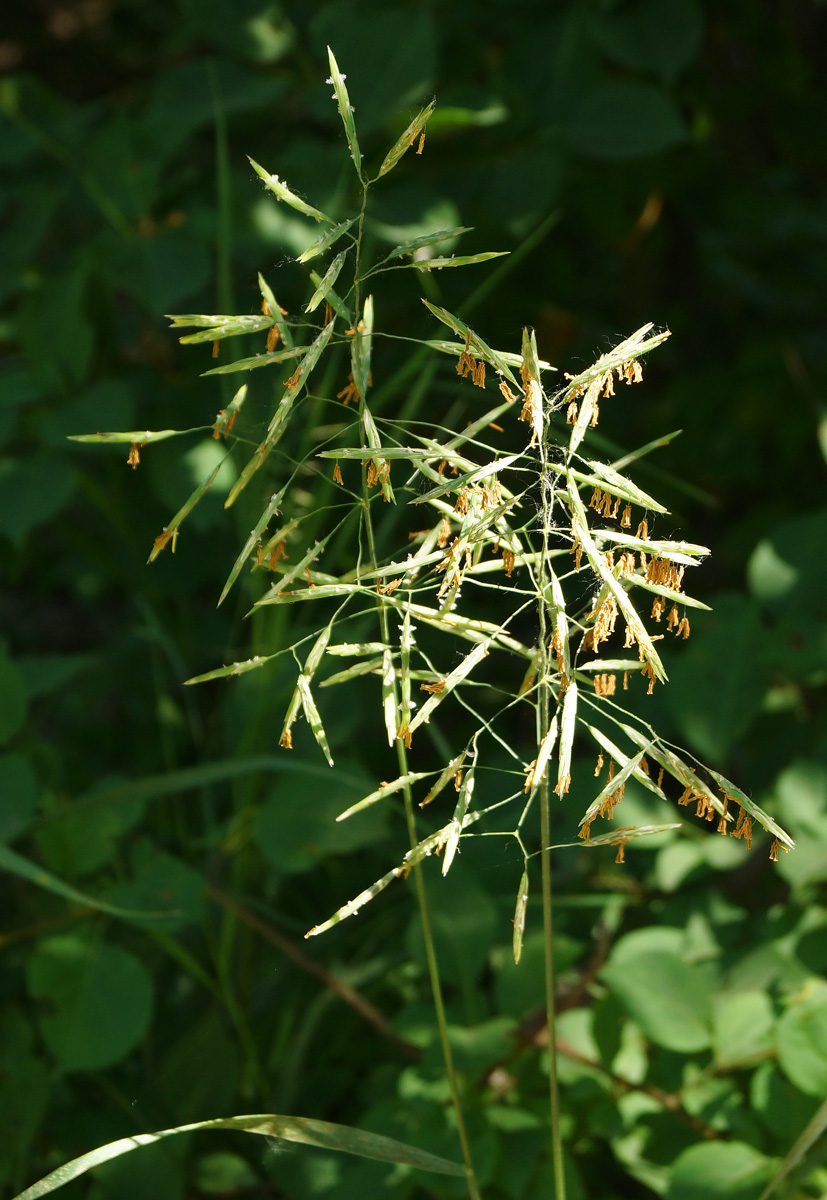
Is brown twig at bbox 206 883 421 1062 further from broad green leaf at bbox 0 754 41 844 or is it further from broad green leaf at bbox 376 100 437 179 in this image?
broad green leaf at bbox 376 100 437 179

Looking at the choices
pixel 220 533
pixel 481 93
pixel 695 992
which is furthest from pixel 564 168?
pixel 695 992

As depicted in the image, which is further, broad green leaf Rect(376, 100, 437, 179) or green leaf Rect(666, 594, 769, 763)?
green leaf Rect(666, 594, 769, 763)

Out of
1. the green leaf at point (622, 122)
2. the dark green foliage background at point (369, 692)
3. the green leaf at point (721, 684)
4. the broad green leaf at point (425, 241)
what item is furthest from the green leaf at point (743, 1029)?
the green leaf at point (622, 122)

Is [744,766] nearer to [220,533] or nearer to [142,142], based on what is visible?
[220,533]

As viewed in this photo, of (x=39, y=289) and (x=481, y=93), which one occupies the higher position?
(x=481, y=93)

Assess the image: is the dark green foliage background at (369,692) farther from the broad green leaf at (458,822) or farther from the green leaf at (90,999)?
the broad green leaf at (458,822)

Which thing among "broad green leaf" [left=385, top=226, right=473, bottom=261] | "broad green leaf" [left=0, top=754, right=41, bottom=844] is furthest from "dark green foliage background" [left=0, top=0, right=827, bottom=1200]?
"broad green leaf" [left=385, top=226, right=473, bottom=261]
